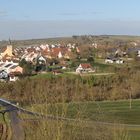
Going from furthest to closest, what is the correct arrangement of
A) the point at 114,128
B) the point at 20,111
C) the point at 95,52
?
the point at 95,52 → the point at 114,128 → the point at 20,111

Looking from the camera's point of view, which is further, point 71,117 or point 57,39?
point 57,39

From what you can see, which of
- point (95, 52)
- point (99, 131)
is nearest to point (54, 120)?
point (99, 131)

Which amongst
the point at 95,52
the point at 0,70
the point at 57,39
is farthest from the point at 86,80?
the point at 57,39

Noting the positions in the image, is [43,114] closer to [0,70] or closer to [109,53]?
[0,70]

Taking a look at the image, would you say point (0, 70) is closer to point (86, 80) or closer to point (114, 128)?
point (86, 80)

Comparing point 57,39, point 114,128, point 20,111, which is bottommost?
point 57,39

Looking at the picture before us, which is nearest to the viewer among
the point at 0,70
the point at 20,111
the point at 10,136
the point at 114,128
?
the point at 10,136

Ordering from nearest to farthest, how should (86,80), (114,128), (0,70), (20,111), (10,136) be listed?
(10,136)
(20,111)
(114,128)
(86,80)
(0,70)

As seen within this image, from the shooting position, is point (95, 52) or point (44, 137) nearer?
point (44, 137)

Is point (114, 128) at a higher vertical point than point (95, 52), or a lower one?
higher
